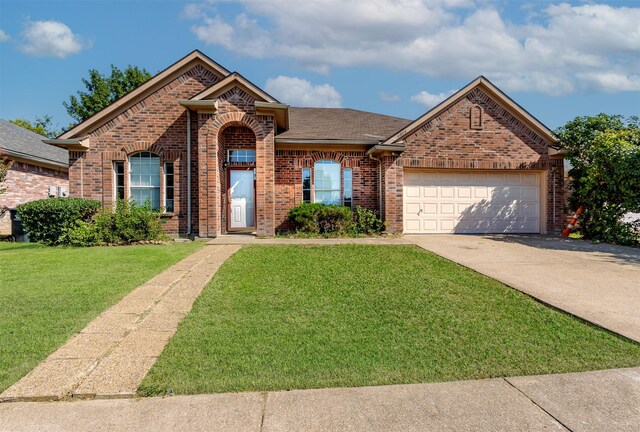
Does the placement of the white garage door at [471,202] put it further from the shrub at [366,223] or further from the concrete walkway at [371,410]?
the concrete walkway at [371,410]

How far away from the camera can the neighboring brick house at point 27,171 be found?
49.0ft

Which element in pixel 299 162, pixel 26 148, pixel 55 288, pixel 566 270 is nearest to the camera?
pixel 55 288

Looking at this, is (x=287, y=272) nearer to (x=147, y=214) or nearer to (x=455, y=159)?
(x=147, y=214)

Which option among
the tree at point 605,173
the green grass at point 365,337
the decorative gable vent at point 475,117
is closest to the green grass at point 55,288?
the green grass at point 365,337

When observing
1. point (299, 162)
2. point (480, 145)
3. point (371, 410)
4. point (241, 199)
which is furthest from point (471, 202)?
point (371, 410)

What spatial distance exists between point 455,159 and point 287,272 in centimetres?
886

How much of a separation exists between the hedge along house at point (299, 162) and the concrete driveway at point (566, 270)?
191cm

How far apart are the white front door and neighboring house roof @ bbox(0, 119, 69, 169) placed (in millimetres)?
8844

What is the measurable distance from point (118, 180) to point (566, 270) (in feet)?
43.9

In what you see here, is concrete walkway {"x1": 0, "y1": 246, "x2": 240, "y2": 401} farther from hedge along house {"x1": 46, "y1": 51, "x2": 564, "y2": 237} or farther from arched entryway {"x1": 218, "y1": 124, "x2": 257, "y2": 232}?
arched entryway {"x1": 218, "y1": 124, "x2": 257, "y2": 232}

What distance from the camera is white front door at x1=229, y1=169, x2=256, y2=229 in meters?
13.7

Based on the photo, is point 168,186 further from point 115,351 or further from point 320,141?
point 115,351

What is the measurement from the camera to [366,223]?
13.0 metres

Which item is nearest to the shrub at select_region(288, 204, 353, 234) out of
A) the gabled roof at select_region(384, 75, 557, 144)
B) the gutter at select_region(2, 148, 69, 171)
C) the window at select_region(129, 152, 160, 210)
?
the gabled roof at select_region(384, 75, 557, 144)
